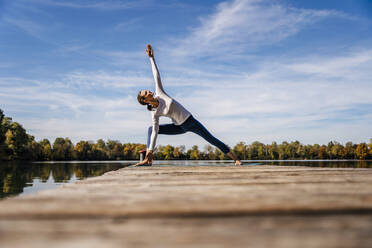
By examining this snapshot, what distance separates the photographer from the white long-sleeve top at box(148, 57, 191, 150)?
5258 millimetres

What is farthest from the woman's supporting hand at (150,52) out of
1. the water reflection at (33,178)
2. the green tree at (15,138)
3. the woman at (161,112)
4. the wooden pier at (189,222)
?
the green tree at (15,138)

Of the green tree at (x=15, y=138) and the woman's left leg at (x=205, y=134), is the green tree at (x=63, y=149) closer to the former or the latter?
the green tree at (x=15, y=138)

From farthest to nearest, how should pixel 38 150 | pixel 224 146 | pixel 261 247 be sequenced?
1. pixel 38 150
2. pixel 224 146
3. pixel 261 247

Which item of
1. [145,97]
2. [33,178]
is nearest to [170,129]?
[145,97]

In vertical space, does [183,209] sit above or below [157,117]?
below

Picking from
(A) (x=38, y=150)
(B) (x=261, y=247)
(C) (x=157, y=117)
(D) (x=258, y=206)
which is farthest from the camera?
(A) (x=38, y=150)

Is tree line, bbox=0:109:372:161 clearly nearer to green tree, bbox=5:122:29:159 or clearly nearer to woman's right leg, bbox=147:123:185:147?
green tree, bbox=5:122:29:159

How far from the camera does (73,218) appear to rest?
1.06 metres

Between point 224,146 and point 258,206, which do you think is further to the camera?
point 224,146

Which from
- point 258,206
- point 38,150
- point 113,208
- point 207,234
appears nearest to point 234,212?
point 258,206

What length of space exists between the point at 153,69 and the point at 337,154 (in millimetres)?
95261

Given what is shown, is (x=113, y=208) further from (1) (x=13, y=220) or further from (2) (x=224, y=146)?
(2) (x=224, y=146)

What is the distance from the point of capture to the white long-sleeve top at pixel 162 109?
5258mm

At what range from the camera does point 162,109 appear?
5270mm
